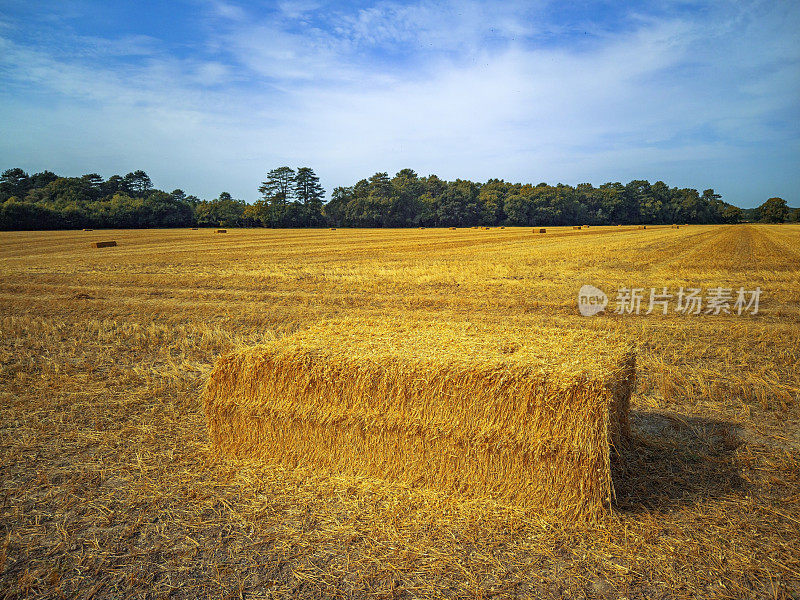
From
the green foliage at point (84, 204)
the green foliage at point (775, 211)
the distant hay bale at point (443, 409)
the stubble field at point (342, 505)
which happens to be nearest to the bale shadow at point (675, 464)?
the stubble field at point (342, 505)

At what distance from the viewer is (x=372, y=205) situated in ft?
348

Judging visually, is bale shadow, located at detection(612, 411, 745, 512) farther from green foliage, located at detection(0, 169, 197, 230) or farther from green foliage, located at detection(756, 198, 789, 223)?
green foliage, located at detection(756, 198, 789, 223)

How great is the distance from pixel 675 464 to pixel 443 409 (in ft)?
8.98

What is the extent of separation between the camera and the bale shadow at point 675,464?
4.29 m

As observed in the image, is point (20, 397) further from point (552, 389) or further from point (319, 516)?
point (552, 389)

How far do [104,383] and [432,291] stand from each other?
10.1 m

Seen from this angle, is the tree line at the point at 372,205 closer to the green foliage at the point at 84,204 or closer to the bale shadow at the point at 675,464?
the green foliage at the point at 84,204

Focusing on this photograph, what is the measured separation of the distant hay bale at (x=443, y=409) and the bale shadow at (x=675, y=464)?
0.36 metres

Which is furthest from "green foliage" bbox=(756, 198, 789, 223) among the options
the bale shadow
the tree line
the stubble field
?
the bale shadow

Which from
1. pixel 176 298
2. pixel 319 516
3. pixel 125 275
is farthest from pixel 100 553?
pixel 125 275

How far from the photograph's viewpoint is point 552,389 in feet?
12.8

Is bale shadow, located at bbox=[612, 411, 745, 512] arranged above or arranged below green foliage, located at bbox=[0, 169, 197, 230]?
below

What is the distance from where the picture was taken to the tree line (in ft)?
259

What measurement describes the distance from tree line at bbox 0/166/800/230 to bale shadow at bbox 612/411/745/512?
7912 centimetres
